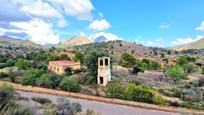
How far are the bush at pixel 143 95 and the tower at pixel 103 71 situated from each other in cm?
747

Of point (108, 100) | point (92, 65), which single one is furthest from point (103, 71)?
point (108, 100)

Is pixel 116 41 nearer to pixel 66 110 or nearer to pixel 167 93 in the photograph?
pixel 167 93

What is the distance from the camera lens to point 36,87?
114ft

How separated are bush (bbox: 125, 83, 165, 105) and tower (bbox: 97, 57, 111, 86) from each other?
A: 747 cm

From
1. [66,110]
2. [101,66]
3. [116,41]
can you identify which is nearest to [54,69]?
[101,66]

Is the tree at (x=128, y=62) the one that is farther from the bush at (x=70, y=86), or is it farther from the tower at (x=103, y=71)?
the bush at (x=70, y=86)

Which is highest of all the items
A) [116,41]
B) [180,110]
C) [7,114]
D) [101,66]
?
[116,41]

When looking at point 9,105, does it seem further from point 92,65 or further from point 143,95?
point 92,65

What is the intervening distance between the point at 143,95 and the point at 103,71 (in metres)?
8.95

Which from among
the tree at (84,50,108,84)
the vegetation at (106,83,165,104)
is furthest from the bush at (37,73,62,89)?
the vegetation at (106,83,165,104)

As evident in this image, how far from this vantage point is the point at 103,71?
121 ft

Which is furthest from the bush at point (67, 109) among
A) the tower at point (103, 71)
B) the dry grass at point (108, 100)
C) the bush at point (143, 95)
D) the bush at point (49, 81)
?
the tower at point (103, 71)

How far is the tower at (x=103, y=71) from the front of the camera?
1460 inches

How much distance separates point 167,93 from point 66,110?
22.4m
